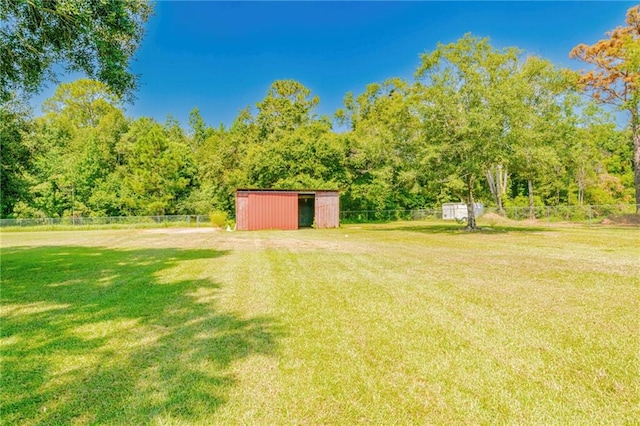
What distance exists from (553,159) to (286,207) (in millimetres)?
15512

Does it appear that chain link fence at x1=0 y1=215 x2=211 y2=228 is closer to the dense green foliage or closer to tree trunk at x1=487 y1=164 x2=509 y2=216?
the dense green foliage

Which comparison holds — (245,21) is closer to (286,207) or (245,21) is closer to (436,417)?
(286,207)

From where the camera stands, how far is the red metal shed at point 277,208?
23.3m

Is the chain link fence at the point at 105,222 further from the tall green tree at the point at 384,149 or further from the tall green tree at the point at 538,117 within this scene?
the tall green tree at the point at 538,117

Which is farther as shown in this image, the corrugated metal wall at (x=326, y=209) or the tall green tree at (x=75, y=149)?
the tall green tree at (x=75, y=149)

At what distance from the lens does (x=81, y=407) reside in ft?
8.11

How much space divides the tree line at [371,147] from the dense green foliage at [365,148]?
0.34 feet

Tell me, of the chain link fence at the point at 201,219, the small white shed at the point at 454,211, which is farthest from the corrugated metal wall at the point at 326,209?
the small white shed at the point at 454,211

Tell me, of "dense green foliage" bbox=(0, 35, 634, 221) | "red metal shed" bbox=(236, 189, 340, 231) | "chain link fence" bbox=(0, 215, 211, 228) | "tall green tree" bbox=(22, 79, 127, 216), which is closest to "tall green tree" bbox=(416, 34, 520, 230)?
"dense green foliage" bbox=(0, 35, 634, 221)

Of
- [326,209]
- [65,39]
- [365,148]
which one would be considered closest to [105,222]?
[326,209]

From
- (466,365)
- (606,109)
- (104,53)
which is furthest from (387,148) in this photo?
(466,365)

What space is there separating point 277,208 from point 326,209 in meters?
3.60

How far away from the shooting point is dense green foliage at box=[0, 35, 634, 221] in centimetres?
1669

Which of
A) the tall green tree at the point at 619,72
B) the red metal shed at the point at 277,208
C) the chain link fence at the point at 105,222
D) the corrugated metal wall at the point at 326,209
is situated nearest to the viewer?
the tall green tree at the point at 619,72
